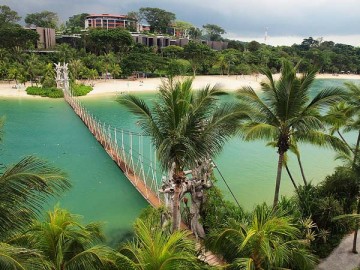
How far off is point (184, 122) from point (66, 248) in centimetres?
292

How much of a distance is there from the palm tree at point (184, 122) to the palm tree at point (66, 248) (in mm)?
1992

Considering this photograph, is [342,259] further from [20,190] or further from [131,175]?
[131,175]

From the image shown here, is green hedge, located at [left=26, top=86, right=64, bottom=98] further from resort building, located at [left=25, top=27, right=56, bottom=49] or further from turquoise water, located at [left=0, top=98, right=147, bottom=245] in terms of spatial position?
resort building, located at [left=25, top=27, right=56, bottom=49]

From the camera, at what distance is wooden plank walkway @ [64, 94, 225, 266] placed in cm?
788

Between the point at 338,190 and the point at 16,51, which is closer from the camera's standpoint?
the point at 338,190

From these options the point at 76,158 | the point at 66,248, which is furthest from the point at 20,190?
the point at 76,158

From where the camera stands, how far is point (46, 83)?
38094 mm

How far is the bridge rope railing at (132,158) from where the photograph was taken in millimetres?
13047

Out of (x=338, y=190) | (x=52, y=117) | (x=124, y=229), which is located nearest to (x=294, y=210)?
(x=338, y=190)

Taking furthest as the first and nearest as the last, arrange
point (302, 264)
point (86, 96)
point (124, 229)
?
point (86, 96), point (124, 229), point (302, 264)

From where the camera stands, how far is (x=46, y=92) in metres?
36.6

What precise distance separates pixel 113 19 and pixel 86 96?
5327 centimetres

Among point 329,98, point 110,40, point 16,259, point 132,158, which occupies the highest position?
point 110,40

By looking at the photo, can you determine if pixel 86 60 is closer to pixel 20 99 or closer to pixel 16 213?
pixel 20 99
